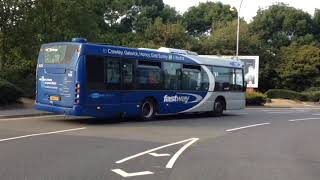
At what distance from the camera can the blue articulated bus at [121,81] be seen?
20.3 metres

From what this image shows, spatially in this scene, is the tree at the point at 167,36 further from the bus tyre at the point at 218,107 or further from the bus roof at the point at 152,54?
the bus tyre at the point at 218,107

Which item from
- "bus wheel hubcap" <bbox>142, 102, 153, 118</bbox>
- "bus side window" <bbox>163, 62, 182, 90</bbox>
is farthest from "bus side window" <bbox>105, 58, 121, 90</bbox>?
"bus side window" <bbox>163, 62, 182, 90</bbox>

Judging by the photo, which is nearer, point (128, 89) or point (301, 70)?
point (128, 89)

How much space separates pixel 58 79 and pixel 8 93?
19.1 ft

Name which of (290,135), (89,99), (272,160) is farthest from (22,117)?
(272,160)

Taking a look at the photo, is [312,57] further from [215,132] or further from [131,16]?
[215,132]

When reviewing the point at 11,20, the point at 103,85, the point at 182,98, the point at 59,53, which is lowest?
the point at 182,98

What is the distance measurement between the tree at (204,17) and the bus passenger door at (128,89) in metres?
68.1

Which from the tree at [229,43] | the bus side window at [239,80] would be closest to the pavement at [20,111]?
the bus side window at [239,80]

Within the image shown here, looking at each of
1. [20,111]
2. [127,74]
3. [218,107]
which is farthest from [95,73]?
[218,107]

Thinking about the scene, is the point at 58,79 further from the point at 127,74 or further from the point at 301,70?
the point at 301,70

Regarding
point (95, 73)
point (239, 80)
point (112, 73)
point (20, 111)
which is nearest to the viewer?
point (95, 73)

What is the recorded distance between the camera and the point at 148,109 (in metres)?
23.7

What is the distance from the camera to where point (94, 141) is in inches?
617
